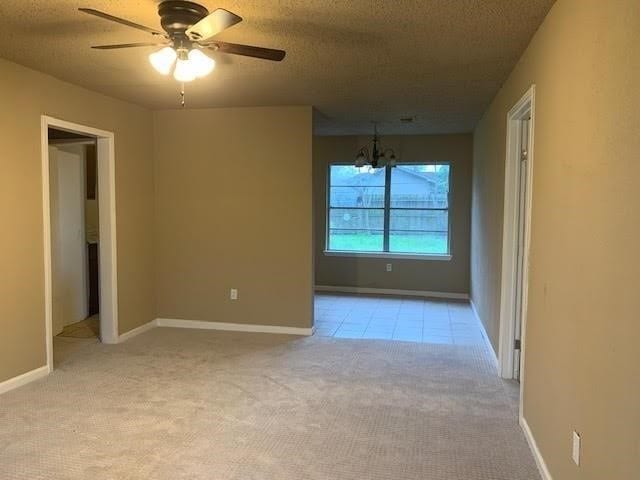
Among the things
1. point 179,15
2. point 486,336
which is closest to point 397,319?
point 486,336

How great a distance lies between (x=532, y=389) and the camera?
9.17 feet

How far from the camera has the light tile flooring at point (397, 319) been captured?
5.16 meters

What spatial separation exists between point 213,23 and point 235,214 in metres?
3.03

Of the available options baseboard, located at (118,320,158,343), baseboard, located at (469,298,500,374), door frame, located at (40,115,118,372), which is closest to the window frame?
baseboard, located at (469,298,500,374)

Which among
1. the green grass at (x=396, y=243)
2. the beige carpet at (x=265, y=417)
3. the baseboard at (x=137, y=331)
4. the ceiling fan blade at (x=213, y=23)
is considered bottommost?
the beige carpet at (x=265, y=417)

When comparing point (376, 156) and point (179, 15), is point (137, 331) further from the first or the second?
→ point (376, 156)

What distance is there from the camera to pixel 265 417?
316 cm

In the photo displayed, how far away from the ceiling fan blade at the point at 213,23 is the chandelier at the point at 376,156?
4176 mm

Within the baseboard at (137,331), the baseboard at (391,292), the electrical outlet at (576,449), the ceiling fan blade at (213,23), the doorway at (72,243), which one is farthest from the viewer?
the baseboard at (391,292)

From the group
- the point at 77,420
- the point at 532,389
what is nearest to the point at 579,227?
the point at 532,389

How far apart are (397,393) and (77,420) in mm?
2081

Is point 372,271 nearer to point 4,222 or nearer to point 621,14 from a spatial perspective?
point 4,222

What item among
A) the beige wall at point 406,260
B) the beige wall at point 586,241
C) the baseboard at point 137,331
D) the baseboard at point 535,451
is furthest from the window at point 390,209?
the baseboard at point 535,451

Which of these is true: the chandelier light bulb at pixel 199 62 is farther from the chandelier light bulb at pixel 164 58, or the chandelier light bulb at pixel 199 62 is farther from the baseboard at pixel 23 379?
the baseboard at pixel 23 379
